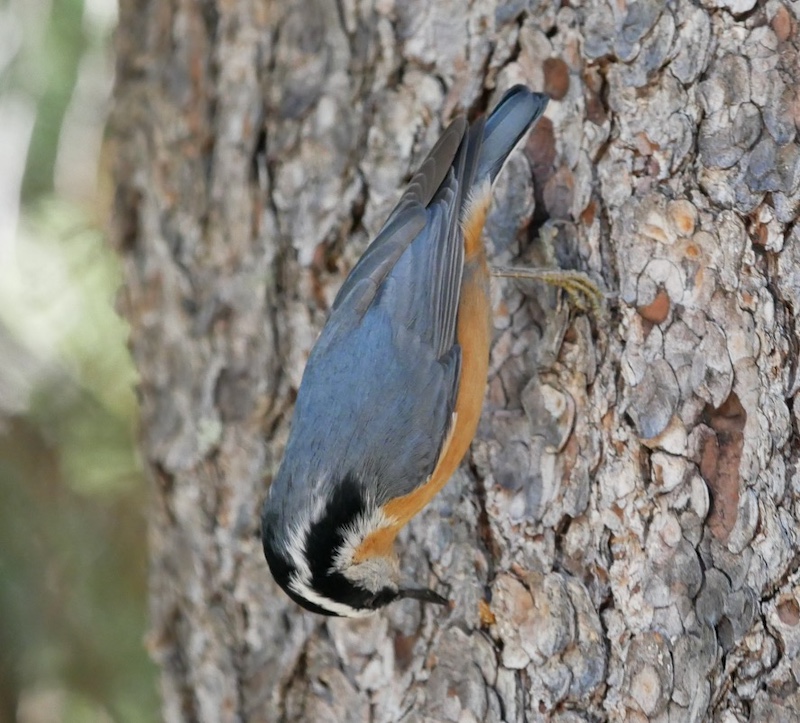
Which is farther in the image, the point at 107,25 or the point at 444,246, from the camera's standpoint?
the point at 107,25

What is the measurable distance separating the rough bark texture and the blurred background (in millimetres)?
435

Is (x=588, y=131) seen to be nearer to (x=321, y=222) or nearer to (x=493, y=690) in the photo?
(x=321, y=222)

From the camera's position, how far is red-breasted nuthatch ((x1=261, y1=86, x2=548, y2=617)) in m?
2.46

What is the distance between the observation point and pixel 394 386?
270 centimetres

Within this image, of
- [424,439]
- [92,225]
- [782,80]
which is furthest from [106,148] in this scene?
[782,80]

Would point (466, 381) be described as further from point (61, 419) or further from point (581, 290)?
point (61, 419)

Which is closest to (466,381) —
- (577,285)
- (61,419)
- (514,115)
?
(577,285)

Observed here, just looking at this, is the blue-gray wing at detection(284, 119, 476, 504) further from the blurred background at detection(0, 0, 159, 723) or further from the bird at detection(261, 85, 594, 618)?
the blurred background at detection(0, 0, 159, 723)

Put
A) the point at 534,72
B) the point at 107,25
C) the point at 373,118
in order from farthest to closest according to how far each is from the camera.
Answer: the point at 107,25 → the point at 373,118 → the point at 534,72

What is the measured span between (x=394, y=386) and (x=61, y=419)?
64.4 inches

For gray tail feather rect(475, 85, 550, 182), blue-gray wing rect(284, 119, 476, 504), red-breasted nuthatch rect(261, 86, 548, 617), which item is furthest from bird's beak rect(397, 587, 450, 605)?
gray tail feather rect(475, 85, 550, 182)

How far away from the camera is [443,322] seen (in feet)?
9.41

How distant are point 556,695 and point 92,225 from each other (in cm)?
262

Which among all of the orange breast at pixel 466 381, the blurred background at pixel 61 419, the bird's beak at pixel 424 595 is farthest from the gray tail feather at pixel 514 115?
the blurred background at pixel 61 419
